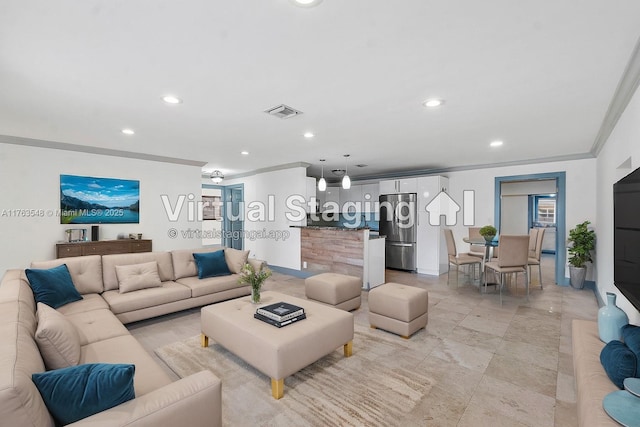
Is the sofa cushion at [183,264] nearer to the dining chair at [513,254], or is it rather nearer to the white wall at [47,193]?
the white wall at [47,193]

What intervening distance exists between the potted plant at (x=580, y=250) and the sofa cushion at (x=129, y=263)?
647cm

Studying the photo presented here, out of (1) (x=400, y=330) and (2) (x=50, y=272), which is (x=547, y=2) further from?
(2) (x=50, y=272)

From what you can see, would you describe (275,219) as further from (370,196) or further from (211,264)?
(370,196)

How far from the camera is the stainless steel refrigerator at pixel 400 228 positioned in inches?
259

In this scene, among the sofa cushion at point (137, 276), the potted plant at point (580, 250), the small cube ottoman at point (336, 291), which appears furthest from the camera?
the potted plant at point (580, 250)

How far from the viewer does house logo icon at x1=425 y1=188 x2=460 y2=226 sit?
6.35 meters

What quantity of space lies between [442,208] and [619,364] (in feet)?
16.6

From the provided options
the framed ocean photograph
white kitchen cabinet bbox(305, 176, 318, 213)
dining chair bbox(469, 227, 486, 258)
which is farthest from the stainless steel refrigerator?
the framed ocean photograph

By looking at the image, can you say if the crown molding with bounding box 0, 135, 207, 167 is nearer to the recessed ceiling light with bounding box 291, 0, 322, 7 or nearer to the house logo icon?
the recessed ceiling light with bounding box 291, 0, 322, 7

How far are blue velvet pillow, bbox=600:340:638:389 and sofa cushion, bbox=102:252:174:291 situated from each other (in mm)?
4416

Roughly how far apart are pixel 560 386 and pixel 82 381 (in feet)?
10.3

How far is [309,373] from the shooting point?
96.3 inches

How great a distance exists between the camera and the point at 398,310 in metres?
3.12

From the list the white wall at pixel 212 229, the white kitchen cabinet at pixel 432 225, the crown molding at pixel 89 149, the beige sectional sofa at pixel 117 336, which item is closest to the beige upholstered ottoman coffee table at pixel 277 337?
the beige sectional sofa at pixel 117 336
